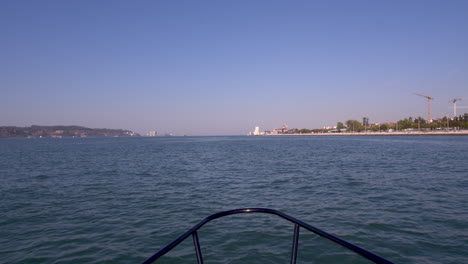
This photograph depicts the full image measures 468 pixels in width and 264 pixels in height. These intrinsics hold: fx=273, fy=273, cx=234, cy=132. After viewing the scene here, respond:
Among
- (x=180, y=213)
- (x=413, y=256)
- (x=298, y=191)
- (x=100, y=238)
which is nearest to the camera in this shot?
(x=413, y=256)

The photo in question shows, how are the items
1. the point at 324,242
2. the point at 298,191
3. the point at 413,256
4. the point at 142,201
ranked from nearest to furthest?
the point at 413,256 < the point at 324,242 < the point at 142,201 < the point at 298,191

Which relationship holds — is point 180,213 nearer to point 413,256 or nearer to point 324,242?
point 324,242

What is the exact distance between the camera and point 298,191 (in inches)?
540

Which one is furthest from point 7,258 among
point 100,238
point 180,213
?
point 180,213

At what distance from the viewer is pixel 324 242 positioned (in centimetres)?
731

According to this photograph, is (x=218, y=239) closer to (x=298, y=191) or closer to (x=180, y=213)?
(x=180, y=213)

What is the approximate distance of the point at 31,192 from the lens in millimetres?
14891

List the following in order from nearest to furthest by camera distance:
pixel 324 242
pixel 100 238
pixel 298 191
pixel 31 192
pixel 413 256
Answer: pixel 413 256 → pixel 324 242 → pixel 100 238 → pixel 298 191 → pixel 31 192

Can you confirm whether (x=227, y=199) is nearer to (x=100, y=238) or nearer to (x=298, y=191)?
(x=298, y=191)

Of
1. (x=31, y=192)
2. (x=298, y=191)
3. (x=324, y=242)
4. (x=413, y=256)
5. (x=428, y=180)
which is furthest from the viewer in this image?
(x=428, y=180)

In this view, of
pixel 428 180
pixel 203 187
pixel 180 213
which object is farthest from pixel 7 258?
pixel 428 180

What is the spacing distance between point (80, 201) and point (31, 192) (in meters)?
4.64

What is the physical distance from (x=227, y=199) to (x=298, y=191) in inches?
148

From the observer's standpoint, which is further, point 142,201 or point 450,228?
point 142,201
